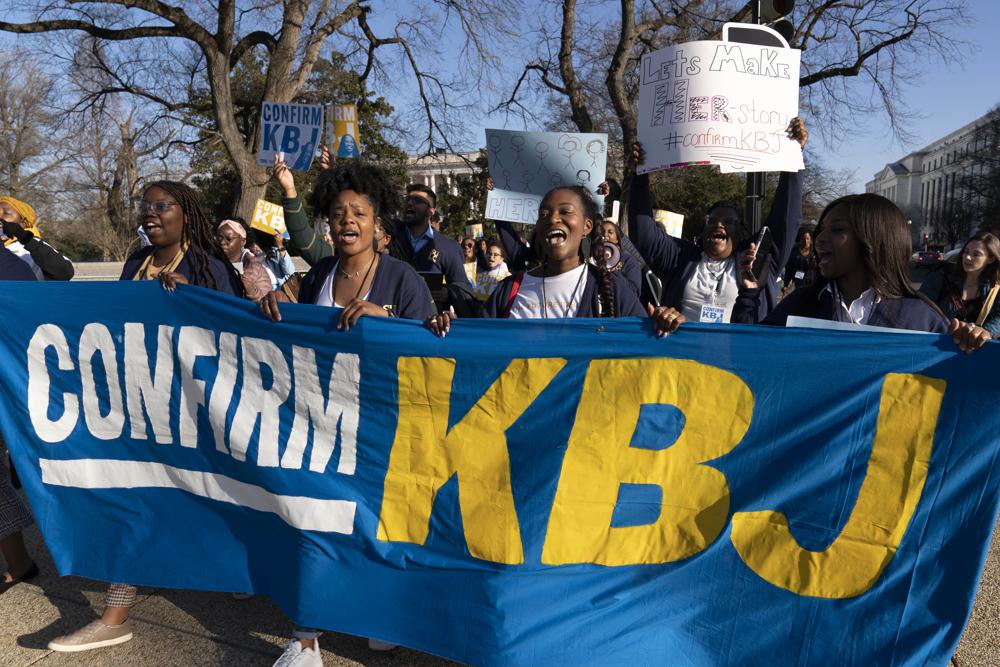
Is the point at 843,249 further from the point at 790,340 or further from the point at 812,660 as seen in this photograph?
the point at 812,660

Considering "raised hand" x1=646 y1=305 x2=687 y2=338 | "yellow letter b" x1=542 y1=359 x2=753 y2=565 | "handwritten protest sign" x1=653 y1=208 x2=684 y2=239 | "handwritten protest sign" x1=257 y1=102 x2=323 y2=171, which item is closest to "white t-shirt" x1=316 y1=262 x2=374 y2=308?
"yellow letter b" x1=542 y1=359 x2=753 y2=565

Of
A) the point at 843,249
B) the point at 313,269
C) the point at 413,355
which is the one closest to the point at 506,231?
the point at 313,269

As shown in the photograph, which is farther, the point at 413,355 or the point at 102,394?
the point at 102,394

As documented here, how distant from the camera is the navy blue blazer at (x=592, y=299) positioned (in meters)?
2.97

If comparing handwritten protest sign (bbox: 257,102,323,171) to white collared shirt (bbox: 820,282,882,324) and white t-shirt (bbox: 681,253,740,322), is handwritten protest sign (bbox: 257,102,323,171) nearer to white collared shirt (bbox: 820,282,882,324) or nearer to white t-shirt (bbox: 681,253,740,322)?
white t-shirt (bbox: 681,253,740,322)

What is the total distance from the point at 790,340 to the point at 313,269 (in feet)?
6.21

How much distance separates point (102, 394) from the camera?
3465 millimetres

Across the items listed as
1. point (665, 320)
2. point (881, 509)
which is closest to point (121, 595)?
point (665, 320)

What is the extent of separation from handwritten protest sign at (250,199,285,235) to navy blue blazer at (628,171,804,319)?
478cm

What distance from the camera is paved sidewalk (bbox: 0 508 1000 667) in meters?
3.08

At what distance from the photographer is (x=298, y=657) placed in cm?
290

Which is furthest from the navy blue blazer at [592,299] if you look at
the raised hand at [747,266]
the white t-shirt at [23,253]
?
the white t-shirt at [23,253]

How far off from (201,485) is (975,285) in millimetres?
5130

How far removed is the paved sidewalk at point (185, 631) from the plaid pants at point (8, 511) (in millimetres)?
292
